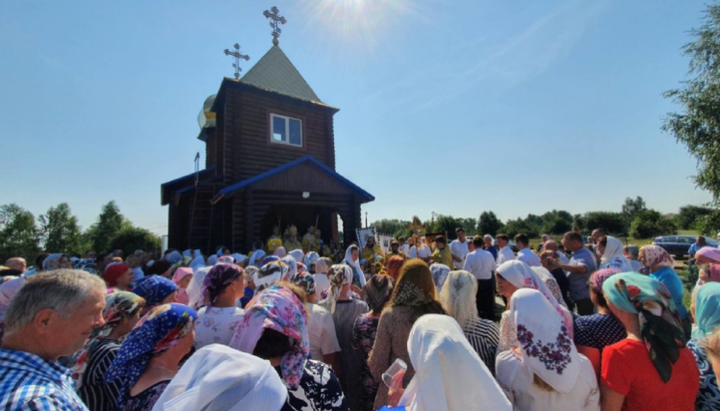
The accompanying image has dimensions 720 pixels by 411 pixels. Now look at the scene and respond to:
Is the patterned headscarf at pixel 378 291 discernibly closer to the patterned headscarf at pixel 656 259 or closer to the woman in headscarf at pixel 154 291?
the woman in headscarf at pixel 154 291

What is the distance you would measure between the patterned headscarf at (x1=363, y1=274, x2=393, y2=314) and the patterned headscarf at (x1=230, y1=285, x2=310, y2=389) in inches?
48.3

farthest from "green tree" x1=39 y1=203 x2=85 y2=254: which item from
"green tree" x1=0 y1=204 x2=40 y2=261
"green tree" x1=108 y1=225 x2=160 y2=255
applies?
"green tree" x1=108 y1=225 x2=160 y2=255

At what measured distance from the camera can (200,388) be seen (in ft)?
3.57

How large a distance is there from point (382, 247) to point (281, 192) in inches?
179

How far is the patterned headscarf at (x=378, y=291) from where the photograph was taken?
3.06m

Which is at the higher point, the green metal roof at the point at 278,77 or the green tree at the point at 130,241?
the green metal roof at the point at 278,77

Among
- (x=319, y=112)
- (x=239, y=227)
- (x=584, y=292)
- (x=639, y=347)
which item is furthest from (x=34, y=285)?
(x=319, y=112)

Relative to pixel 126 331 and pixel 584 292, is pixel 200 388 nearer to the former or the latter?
pixel 126 331

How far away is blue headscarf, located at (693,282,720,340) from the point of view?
2137mm

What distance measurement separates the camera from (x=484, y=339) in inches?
96.7

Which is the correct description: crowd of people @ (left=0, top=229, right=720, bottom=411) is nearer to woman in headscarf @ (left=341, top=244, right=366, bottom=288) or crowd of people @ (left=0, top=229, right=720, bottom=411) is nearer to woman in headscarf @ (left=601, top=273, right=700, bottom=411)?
woman in headscarf @ (left=601, top=273, right=700, bottom=411)

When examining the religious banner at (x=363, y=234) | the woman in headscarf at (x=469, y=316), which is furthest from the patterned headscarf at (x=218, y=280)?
the religious banner at (x=363, y=234)

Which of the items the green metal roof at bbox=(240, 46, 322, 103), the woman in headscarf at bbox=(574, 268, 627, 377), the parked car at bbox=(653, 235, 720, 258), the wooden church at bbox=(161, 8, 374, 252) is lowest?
the parked car at bbox=(653, 235, 720, 258)

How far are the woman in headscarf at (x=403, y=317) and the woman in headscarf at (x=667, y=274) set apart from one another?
3.15m
